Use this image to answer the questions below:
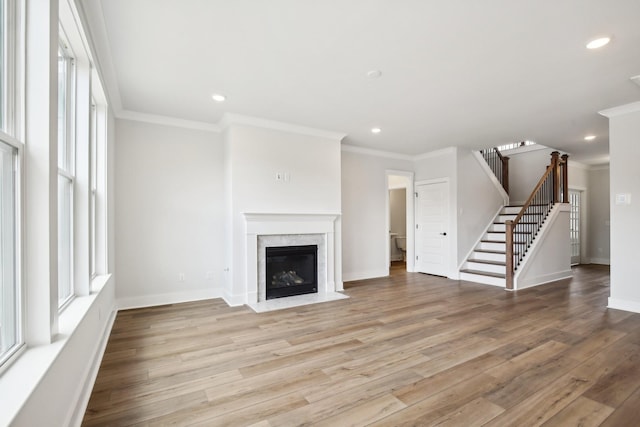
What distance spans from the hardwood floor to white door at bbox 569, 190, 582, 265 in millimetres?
4958

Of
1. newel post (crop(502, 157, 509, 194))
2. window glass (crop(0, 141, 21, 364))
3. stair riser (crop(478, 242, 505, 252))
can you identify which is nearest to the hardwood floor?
window glass (crop(0, 141, 21, 364))

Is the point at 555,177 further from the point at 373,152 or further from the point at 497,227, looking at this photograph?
the point at 373,152

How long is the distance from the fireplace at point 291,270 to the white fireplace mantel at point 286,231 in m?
0.16

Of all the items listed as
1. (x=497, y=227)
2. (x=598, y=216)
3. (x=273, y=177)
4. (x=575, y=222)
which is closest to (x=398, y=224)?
(x=497, y=227)

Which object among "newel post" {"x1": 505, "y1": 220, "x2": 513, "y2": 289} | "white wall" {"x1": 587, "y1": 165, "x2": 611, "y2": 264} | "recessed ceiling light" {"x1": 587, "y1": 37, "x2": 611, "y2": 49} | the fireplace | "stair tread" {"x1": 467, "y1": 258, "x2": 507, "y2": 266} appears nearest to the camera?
"recessed ceiling light" {"x1": 587, "y1": 37, "x2": 611, "y2": 49}

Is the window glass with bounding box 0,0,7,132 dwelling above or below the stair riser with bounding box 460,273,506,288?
above

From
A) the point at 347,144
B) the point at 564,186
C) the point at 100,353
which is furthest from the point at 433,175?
the point at 100,353

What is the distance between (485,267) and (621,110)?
327cm

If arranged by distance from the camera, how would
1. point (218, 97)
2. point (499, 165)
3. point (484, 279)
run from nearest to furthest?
point (218, 97) < point (484, 279) < point (499, 165)

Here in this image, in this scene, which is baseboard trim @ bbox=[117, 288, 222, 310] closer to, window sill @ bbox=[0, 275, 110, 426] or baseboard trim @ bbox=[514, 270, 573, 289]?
window sill @ bbox=[0, 275, 110, 426]

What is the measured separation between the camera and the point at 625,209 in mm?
4082

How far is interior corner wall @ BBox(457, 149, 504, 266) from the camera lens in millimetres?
6301

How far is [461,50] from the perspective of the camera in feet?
8.88

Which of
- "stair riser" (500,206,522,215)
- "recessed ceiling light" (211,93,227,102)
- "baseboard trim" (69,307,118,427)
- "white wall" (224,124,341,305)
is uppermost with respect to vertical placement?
"recessed ceiling light" (211,93,227,102)
